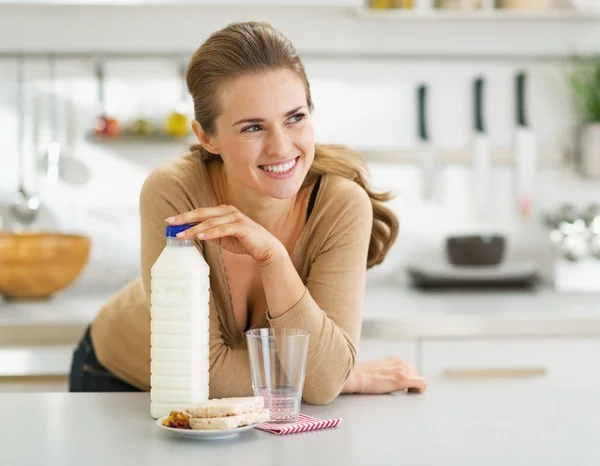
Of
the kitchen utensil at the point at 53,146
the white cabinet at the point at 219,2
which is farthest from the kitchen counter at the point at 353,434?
the kitchen utensil at the point at 53,146

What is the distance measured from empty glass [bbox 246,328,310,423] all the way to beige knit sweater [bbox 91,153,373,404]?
0.59 feet

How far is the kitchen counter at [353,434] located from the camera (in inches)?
48.7

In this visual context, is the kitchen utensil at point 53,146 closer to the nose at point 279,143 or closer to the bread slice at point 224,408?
the nose at point 279,143

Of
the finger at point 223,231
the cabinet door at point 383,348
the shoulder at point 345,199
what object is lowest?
the cabinet door at point 383,348

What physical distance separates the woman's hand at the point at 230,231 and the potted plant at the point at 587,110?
2027 mm

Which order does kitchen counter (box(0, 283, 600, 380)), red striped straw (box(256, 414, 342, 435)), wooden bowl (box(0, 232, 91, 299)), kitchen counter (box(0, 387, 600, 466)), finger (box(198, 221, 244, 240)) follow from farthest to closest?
wooden bowl (box(0, 232, 91, 299)), kitchen counter (box(0, 283, 600, 380)), finger (box(198, 221, 244, 240)), red striped straw (box(256, 414, 342, 435)), kitchen counter (box(0, 387, 600, 466))

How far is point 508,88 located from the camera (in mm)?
3441

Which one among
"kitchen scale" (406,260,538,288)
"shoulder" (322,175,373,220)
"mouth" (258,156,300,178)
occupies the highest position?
"mouth" (258,156,300,178)

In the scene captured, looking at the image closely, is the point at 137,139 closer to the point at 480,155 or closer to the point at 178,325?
the point at 480,155

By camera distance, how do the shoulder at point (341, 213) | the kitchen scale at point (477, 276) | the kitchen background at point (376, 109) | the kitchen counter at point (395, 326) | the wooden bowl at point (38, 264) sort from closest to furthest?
1. the shoulder at point (341, 213)
2. the kitchen counter at point (395, 326)
3. the wooden bowl at point (38, 264)
4. the kitchen scale at point (477, 276)
5. the kitchen background at point (376, 109)

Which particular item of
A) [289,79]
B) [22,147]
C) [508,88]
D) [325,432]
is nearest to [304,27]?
[508,88]

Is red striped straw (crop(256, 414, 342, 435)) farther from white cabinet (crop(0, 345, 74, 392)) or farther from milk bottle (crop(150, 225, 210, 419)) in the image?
white cabinet (crop(0, 345, 74, 392))

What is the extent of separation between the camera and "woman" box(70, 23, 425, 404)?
1620 millimetres

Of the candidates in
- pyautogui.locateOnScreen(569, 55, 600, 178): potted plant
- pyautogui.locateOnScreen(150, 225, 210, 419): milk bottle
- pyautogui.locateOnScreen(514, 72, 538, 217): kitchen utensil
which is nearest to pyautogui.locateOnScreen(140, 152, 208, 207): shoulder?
pyautogui.locateOnScreen(150, 225, 210, 419): milk bottle
